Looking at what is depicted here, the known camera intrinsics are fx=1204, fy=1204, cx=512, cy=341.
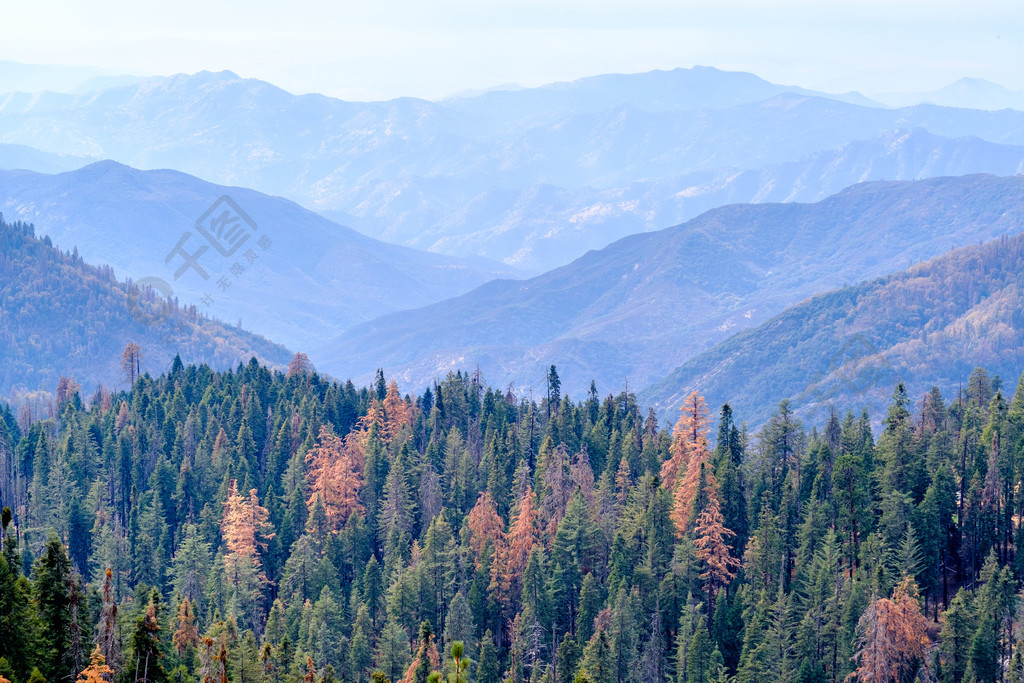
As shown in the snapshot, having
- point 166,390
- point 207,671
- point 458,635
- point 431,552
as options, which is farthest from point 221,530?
point 207,671

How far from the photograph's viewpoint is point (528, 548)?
4904 inches

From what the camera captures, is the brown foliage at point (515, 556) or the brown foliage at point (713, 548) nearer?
Result: the brown foliage at point (713, 548)

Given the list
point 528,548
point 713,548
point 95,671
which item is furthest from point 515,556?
point 95,671

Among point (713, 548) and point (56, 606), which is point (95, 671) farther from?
point (713, 548)

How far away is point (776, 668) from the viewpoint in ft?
331

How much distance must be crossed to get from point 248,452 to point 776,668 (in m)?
89.6

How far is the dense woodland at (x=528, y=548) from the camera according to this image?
95.2 meters

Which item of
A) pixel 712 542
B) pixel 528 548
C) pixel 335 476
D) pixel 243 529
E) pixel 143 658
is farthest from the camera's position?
pixel 335 476

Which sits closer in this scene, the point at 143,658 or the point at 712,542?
the point at 143,658

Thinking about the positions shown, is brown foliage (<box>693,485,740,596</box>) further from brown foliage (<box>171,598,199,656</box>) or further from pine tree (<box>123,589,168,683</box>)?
pine tree (<box>123,589,168,683</box>)

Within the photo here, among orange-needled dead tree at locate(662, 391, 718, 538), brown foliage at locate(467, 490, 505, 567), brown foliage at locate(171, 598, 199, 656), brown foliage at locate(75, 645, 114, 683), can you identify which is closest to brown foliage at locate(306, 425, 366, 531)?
brown foliage at locate(467, 490, 505, 567)

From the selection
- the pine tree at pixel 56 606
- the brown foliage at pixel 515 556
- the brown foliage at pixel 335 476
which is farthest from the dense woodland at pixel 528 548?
the brown foliage at pixel 335 476

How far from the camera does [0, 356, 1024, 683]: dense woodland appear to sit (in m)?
95.2

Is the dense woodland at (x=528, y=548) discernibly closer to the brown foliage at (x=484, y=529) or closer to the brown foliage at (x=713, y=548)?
the brown foliage at (x=484, y=529)
